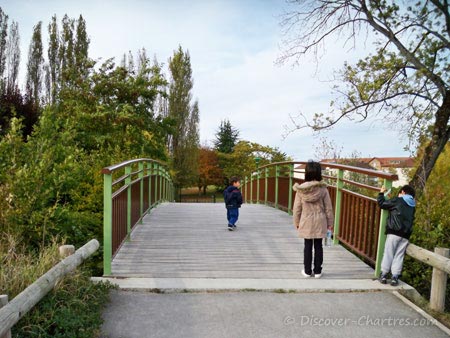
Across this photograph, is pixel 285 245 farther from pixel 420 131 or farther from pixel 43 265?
pixel 420 131

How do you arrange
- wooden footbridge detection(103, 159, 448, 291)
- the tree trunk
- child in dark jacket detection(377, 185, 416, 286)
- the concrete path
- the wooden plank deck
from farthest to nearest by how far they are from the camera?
the tree trunk, the wooden plank deck, wooden footbridge detection(103, 159, 448, 291), child in dark jacket detection(377, 185, 416, 286), the concrete path

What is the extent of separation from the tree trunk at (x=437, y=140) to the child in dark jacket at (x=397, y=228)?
595 centimetres

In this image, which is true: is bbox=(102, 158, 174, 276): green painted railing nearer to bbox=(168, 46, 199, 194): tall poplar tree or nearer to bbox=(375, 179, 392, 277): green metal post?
bbox=(375, 179, 392, 277): green metal post

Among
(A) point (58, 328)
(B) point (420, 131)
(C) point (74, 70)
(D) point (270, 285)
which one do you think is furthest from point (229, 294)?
(C) point (74, 70)

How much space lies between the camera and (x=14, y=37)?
2908 centimetres

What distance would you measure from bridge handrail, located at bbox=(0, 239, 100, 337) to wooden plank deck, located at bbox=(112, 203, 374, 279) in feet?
2.91

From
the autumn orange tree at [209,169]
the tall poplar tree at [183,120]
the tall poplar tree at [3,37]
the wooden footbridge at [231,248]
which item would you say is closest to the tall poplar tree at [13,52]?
the tall poplar tree at [3,37]

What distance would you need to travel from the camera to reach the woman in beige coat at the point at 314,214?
4.43 meters

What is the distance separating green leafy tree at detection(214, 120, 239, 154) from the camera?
47938mm

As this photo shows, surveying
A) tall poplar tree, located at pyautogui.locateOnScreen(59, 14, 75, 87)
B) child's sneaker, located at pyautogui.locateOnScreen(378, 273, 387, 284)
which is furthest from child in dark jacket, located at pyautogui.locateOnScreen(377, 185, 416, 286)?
tall poplar tree, located at pyautogui.locateOnScreen(59, 14, 75, 87)

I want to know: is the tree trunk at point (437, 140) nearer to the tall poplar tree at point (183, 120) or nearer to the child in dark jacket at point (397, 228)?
the child in dark jacket at point (397, 228)

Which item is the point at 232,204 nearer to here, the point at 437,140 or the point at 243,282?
the point at 243,282

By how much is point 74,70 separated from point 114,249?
56.5 feet

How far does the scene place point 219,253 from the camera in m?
5.36
